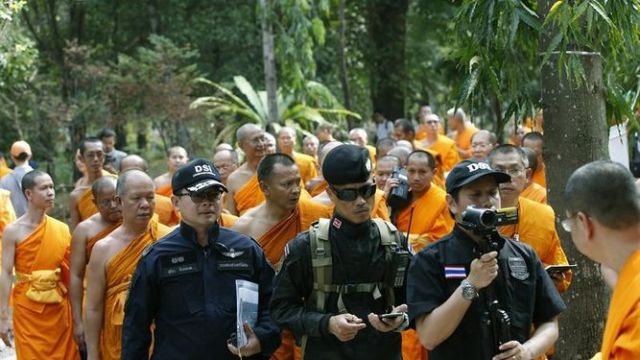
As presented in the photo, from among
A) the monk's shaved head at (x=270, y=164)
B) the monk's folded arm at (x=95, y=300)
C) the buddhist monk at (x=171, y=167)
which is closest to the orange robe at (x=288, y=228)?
the monk's shaved head at (x=270, y=164)

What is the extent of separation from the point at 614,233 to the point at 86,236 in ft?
17.0

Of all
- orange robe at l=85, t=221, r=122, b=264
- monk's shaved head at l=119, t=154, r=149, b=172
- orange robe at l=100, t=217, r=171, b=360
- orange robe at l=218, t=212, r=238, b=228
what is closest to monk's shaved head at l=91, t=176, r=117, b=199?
orange robe at l=85, t=221, r=122, b=264

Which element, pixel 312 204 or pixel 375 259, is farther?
pixel 312 204

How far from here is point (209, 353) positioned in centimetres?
545

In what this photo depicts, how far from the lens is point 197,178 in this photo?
570 cm

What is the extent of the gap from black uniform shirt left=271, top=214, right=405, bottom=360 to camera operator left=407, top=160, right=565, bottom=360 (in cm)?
62

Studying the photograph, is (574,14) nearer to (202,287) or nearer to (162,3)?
(202,287)

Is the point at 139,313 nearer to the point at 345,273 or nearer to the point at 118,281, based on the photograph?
the point at 345,273

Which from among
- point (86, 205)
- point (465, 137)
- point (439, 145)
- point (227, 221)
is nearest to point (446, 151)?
point (439, 145)

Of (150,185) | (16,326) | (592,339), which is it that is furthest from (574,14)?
(16,326)

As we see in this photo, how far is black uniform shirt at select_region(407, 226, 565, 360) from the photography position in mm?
4605

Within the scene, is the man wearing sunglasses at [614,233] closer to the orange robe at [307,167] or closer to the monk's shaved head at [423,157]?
the monk's shaved head at [423,157]

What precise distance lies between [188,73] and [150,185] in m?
15.7

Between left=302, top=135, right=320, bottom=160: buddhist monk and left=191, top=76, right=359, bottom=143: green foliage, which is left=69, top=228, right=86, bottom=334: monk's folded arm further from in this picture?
left=191, top=76, right=359, bottom=143: green foliage
